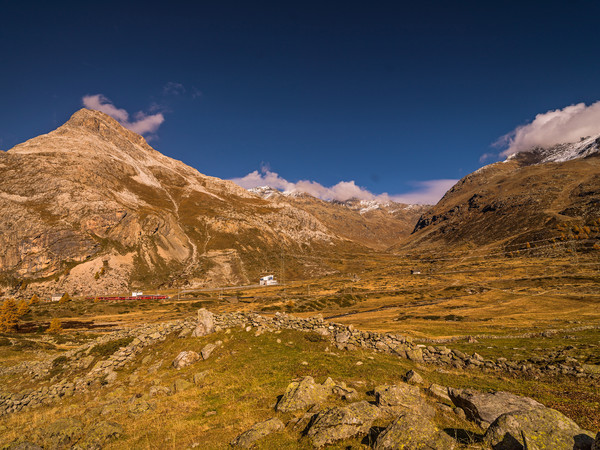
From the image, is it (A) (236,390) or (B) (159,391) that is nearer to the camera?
(A) (236,390)

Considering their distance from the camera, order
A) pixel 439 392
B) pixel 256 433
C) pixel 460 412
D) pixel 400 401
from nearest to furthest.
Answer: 1. pixel 256 433
2. pixel 400 401
3. pixel 460 412
4. pixel 439 392

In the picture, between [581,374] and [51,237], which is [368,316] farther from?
[51,237]

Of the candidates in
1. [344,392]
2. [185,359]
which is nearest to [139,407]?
[185,359]

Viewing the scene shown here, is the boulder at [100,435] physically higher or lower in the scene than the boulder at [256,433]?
lower

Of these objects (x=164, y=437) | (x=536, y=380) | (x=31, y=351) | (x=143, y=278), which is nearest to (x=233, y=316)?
(x=164, y=437)

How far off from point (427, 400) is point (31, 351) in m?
79.6

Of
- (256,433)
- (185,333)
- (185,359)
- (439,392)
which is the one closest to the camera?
(256,433)

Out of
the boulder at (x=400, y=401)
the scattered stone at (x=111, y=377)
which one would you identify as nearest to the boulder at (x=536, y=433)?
the boulder at (x=400, y=401)

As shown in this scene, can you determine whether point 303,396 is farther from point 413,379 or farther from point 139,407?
point 139,407

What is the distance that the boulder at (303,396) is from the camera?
17172 mm

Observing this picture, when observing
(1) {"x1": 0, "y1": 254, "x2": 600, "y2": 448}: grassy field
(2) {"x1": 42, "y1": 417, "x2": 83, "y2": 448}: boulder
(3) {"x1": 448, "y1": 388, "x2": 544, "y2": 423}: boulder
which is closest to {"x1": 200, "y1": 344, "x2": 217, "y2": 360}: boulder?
(1) {"x1": 0, "y1": 254, "x2": 600, "y2": 448}: grassy field

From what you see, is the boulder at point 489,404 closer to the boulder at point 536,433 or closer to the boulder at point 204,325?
the boulder at point 536,433

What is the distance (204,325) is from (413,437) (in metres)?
29.3

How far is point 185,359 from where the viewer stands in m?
28.9
